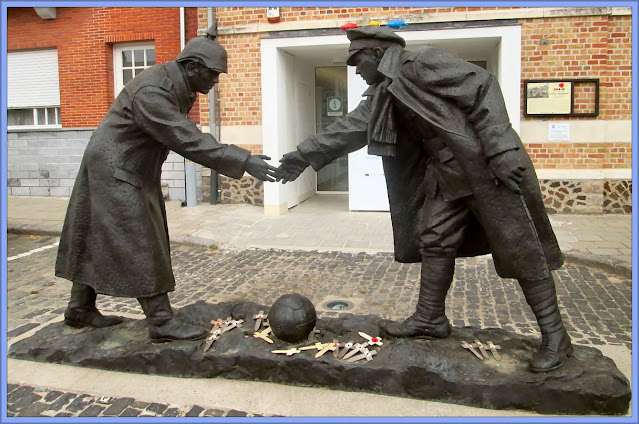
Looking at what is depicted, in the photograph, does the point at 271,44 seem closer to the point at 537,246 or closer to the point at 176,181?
the point at 176,181

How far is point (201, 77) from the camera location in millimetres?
3795

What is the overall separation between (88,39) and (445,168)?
1155 cm

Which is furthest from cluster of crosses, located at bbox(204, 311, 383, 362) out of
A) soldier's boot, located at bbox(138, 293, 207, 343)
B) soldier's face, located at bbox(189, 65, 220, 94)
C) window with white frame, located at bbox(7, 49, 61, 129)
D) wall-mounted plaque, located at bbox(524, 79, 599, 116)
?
window with white frame, located at bbox(7, 49, 61, 129)

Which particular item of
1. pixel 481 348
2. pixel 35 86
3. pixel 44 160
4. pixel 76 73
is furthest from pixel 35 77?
pixel 481 348

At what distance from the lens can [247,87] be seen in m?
10.8

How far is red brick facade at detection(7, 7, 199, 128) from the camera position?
12273 millimetres

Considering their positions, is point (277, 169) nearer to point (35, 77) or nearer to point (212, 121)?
point (212, 121)

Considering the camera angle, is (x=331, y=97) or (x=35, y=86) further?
(x=35, y=86)

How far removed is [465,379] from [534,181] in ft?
4.04

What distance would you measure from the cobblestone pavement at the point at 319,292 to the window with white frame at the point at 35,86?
657 cm

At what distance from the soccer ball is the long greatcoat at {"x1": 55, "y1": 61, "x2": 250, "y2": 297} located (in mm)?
796

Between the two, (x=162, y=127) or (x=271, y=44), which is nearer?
(x=162, y=127)

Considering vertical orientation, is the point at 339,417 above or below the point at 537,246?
below

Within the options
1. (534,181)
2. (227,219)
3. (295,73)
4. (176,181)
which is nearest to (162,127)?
(534,181)
